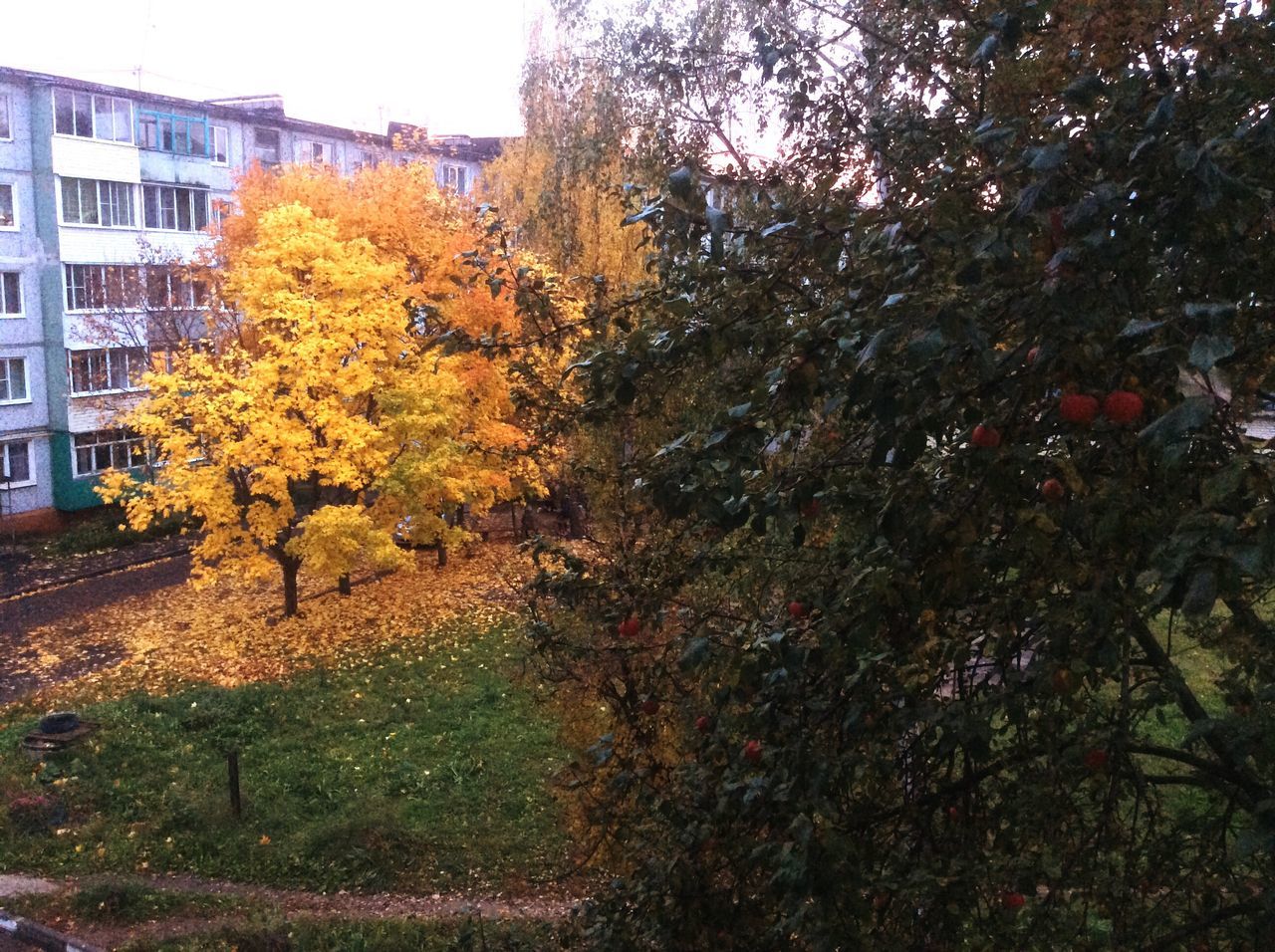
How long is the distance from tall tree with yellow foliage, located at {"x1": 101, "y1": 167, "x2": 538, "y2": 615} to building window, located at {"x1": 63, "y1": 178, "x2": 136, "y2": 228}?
287 inches

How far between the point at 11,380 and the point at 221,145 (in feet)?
29.9

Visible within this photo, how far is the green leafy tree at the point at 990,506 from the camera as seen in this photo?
2697 mm

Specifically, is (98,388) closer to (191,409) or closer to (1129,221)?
(191,409)

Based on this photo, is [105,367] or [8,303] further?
[105,367]

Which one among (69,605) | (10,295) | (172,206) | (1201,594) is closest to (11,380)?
(10,295)

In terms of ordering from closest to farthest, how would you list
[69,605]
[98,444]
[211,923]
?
[211,923] → [69,605] → [98,444]

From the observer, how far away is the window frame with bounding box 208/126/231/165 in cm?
2981

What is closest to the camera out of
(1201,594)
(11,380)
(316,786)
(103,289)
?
(1201,594)

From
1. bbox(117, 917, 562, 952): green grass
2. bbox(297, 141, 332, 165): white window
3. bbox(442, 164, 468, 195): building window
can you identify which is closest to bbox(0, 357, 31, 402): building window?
bbox(297, 141, 332, 165): white window

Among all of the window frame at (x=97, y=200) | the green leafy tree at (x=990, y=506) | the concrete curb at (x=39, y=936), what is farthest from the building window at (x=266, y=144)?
the green leafy tree at (x=990, y=506)

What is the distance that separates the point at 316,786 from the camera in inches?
525

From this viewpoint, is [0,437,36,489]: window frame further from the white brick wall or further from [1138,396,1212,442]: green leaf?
[1138,396,1212,442]: green leaf

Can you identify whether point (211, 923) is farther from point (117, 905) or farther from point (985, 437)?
point (985, 437)

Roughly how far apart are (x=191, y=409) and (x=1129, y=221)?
55.8 ft
